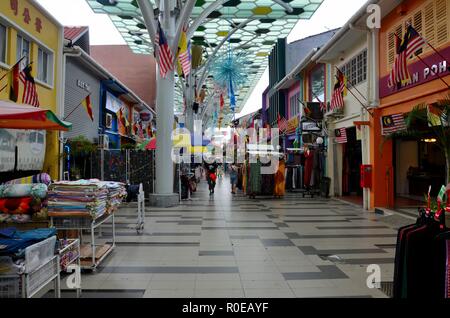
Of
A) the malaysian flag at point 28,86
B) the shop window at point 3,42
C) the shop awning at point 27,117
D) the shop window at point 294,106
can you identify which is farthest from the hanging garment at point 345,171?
the shop awning at point 27,117

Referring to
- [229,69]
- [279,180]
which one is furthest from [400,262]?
[229,69]

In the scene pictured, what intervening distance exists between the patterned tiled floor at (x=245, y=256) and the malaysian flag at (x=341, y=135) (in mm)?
4511

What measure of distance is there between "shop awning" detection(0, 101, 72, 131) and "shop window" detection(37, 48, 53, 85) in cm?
690

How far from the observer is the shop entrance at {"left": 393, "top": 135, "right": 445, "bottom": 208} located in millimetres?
13838

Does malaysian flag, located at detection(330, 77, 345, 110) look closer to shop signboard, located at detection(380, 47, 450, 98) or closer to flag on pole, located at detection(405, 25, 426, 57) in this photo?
shop signboard, located at detection(380, 47, 450, 98)

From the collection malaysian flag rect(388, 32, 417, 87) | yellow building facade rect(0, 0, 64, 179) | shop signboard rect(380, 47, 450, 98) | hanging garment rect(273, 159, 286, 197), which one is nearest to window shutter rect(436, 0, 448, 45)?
shop signboard rect(380, 47, 450, 98)

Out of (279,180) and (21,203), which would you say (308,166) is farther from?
(21,203)

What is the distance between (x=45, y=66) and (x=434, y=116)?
10.7 meters

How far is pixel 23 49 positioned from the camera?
10.7 metres

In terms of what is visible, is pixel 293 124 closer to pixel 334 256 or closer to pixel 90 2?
pixel 90 2

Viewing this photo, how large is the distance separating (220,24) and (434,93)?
1592 centimetres

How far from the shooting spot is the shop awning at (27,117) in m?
4.73

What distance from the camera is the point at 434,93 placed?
29.2ft
